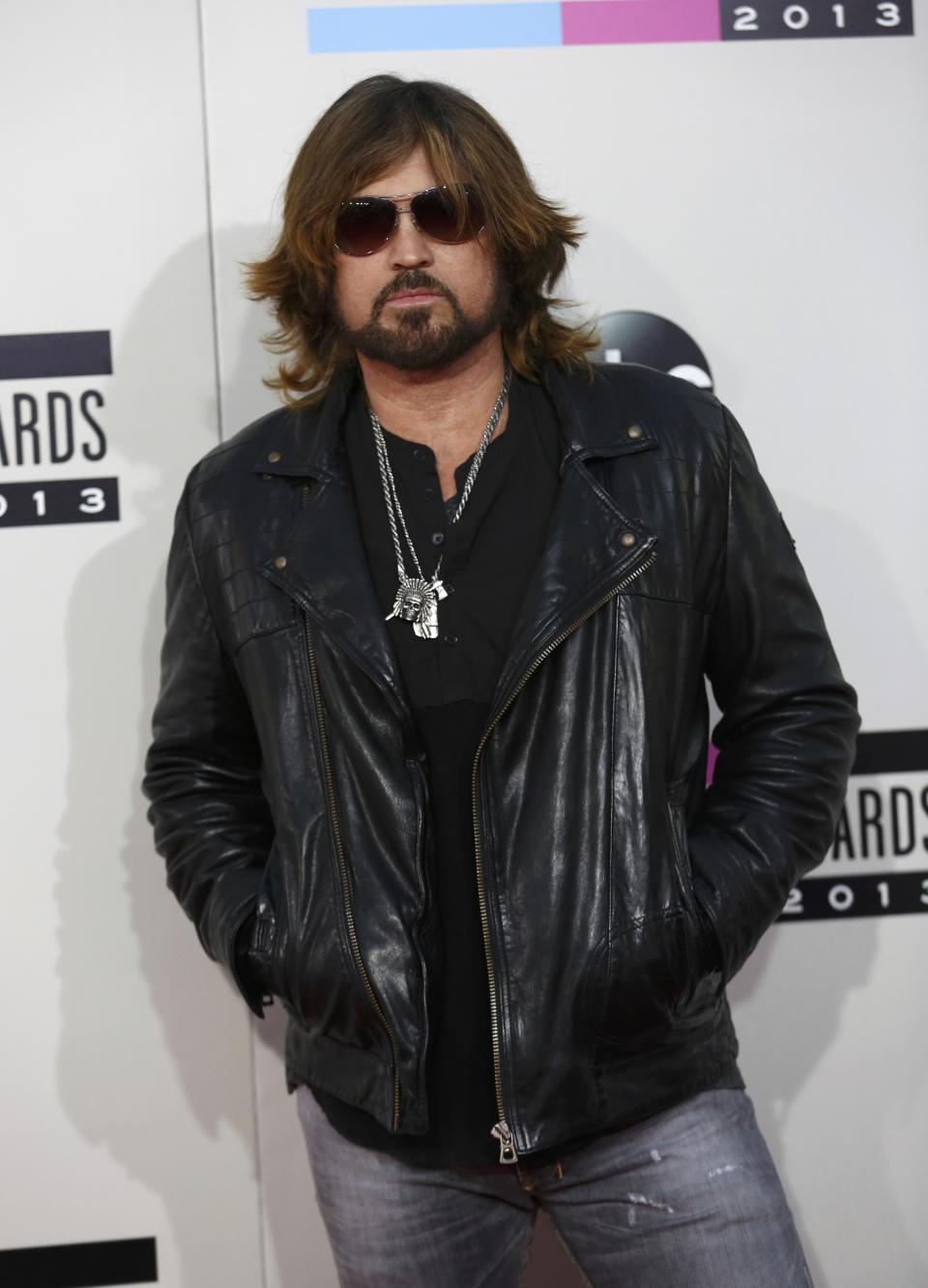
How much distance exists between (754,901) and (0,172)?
2006 millimetres

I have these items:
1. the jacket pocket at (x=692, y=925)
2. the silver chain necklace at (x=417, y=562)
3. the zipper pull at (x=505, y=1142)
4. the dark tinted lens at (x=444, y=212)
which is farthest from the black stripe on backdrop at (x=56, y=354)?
the zipper pull at (x=505, y=1142)

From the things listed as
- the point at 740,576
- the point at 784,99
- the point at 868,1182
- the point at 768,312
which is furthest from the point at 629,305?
the point at 868,1182

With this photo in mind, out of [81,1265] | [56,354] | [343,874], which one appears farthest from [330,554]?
[81,1265]

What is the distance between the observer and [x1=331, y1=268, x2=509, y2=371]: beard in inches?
88.7

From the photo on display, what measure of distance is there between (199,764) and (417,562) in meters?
0.54

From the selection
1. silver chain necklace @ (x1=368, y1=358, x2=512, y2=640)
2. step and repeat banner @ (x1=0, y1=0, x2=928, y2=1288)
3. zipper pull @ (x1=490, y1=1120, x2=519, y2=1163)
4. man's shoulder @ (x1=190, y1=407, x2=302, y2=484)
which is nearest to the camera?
zipper pull @ (x1=490, y1=1120, x2=519, y2=1163)

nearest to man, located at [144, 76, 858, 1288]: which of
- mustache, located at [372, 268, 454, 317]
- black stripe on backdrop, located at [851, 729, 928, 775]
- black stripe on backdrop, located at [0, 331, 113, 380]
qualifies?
mustache, located at [372, 268, 454, 317]

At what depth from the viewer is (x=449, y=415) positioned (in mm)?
2361

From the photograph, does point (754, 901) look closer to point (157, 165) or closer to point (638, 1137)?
point (638, 1137)

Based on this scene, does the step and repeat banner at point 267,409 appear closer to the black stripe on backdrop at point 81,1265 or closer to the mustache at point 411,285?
→ the black stripe on backdrop at point 81,1265

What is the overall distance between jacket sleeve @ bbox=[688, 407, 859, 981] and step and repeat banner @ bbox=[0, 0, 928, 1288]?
737 millimetres

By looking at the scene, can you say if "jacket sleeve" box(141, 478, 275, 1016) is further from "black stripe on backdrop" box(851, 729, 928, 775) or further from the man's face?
"black stripe on backdrop" box(851, 729, 928, 775)

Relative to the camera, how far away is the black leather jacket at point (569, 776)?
2.06m

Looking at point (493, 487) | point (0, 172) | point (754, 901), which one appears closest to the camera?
point (754, 901)
